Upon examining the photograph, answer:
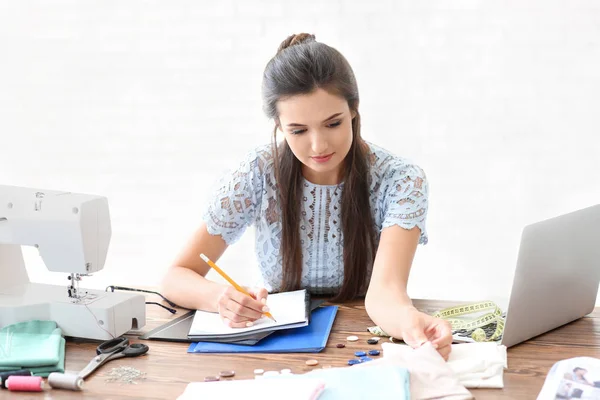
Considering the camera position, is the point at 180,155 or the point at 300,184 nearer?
the point at 300,184

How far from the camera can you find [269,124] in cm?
418

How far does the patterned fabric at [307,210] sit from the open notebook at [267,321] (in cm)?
23

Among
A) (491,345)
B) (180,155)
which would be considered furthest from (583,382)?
(180,155)

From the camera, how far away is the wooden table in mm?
1781

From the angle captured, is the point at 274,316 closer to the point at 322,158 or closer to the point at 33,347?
the point at 322,158

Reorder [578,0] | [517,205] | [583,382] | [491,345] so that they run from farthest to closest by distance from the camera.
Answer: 1. [517,205]
2. [578,0]
3. [491,345]
4. [583,382]

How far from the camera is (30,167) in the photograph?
464cm

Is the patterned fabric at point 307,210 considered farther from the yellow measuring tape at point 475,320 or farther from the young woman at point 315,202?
the yellow measuring tape at point 475,320

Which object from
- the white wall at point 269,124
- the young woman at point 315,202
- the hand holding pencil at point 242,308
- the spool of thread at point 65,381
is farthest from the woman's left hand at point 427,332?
the white wall at point 269,124

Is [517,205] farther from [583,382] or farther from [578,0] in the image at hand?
[583,382]

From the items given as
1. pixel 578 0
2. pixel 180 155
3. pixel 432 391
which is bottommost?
pixel 432 391

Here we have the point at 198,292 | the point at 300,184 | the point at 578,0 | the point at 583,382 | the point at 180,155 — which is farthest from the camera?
the point at 180,155

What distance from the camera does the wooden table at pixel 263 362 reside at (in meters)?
1.78

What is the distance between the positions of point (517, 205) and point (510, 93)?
578 millimetres
